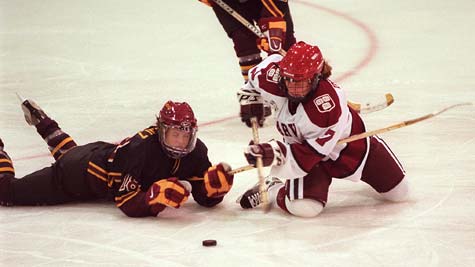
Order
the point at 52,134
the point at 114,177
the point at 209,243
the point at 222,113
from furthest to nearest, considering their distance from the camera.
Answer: the point at 222,113 → the point at 52,134 → the point at 114,177 → the point at 209,243

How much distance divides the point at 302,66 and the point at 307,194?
0.49 metres

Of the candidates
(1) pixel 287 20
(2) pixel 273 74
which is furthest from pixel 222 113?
(2) pixel 273 74

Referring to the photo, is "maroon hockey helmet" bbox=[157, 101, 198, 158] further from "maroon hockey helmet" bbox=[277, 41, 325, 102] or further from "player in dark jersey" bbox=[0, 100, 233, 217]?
"maroon hockey helmet" bbox=[277, 41, 325, 102]

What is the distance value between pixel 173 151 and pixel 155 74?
7.80 feet

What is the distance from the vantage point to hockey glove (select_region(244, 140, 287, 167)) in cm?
350

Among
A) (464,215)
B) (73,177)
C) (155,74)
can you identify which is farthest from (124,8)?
(464,215)

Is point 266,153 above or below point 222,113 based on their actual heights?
above

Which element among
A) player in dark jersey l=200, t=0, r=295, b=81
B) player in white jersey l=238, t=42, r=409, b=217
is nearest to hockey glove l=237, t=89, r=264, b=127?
player in white jersey l=238, t=42, r=409, b=217

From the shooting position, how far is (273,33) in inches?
189

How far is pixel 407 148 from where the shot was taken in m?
4.57

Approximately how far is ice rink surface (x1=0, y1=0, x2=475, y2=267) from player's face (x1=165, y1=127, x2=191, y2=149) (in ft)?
0.97

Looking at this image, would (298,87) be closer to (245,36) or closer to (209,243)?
(209,243)

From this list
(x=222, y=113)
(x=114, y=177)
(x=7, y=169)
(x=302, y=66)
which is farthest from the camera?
(x=222, y=113)

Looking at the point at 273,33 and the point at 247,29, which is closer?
the point at 273,33
